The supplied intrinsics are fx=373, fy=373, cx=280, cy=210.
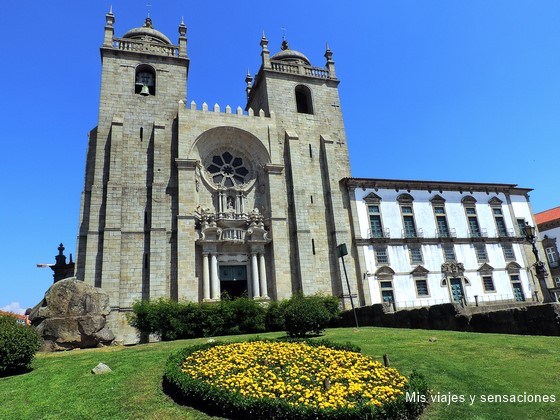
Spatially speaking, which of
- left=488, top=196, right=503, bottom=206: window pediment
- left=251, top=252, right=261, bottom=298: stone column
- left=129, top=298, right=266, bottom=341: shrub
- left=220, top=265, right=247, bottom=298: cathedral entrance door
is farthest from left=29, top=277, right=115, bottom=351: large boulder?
left=488, top=196, right=503, bottom=206: window pediment

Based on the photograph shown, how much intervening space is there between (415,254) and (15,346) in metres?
28.4

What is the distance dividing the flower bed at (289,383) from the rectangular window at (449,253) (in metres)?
24.5

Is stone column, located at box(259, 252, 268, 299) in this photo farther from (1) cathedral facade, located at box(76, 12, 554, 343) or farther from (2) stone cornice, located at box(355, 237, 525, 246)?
(2) stone cornice, located at box(355, 237, 525, 246)

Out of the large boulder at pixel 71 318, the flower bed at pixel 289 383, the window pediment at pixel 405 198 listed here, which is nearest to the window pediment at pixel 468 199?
the window pediment at pixel 405 198

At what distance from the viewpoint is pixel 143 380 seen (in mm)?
9555

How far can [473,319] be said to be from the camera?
15.3m

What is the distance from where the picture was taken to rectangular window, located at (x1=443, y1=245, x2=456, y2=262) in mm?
32497

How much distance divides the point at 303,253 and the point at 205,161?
34.2ft

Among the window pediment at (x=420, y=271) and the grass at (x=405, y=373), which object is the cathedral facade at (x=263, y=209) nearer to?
the window pediment at (x=420, y=271)

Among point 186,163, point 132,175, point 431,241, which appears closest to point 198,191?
point 186,163

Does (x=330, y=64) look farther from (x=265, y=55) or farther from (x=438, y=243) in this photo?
(x=438, y=243)

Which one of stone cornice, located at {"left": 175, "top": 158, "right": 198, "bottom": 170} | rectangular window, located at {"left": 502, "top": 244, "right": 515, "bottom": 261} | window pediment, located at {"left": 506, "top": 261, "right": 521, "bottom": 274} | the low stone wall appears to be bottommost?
the low stone wall

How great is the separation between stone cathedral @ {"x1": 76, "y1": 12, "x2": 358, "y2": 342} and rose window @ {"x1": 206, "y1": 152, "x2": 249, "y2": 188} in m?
0.09

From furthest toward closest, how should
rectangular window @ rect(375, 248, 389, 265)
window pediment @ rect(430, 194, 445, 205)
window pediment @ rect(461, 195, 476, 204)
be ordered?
window pediment @ rect(461, 195, 476, 204) → window pediment @ rect(430, 194, 445, 205) → rectangular window @ rect(375, 248, 389, 265)
